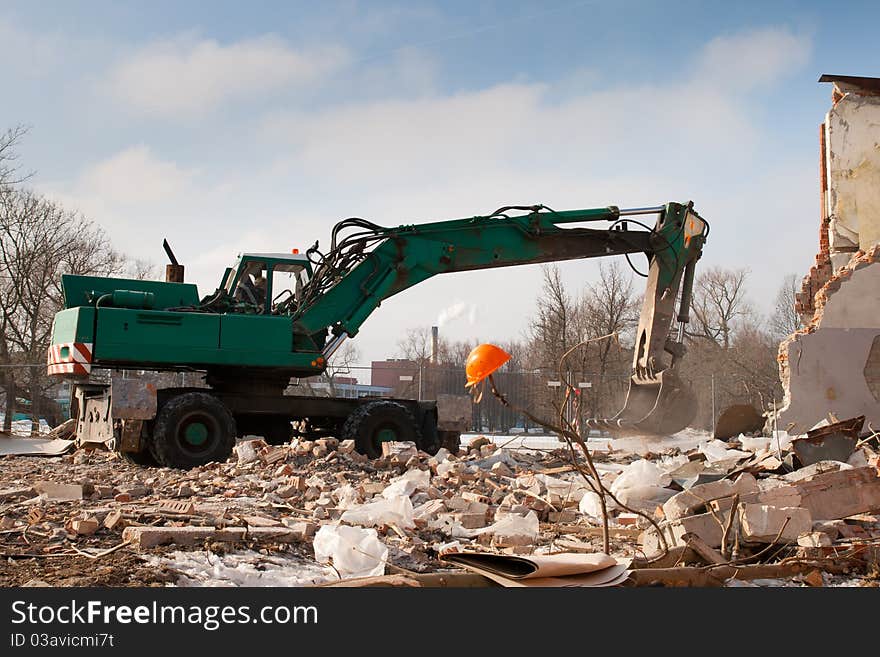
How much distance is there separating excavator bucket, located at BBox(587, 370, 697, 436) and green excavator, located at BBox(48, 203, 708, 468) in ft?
0.07

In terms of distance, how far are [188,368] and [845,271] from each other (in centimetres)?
1014

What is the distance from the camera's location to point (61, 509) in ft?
23.4

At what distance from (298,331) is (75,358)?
3018mm

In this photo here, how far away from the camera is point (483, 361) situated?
3.86 meters

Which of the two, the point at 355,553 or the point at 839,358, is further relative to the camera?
the point at 839,358

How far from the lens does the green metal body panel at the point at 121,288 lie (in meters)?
12.4

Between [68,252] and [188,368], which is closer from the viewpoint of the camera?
[188,368]

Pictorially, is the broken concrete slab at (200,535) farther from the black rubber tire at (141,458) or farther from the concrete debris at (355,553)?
the black rubber tire at (141,458)

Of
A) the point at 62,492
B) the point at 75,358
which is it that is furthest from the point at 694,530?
the point at 75,358

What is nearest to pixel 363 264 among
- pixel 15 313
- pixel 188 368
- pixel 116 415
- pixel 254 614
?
pixel 188 368

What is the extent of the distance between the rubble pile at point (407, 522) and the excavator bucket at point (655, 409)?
11.4ft

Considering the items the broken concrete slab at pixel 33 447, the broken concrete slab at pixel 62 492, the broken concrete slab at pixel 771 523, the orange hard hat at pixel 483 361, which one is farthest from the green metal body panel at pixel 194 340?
the orange hard hat at pixel 483 361

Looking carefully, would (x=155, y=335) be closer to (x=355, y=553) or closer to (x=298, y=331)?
(x=298, y=331)

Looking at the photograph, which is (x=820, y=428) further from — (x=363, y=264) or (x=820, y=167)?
(x=820, y=167)
